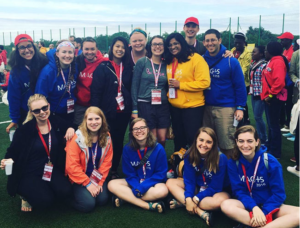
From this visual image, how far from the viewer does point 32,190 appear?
296 cm

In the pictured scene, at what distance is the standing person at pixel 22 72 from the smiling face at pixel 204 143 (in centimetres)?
210

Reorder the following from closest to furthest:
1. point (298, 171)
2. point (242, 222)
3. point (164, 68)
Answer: point (242, 222), point (164, 68), point (298, 171)

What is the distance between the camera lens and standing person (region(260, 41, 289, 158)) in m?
4.40

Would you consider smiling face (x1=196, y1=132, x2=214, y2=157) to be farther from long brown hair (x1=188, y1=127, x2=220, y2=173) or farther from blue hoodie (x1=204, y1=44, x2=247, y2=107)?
blue hoodie (x1=204, y1=44, x2=247, y2=107)

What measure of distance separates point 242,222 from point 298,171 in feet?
6.04

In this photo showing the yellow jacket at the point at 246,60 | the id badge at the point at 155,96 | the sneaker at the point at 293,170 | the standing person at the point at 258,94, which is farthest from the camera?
the yellow jacket at the point at 246,60

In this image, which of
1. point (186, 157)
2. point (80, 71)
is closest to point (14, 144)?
point (80, 71)

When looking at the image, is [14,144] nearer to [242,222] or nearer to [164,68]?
[164,68]

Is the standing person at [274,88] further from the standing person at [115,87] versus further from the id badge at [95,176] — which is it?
the id badge at [95,176]

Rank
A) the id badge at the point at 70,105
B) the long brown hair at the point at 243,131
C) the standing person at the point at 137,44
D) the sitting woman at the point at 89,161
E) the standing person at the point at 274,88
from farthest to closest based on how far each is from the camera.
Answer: the standing person at the point at 274,88, the standing person at the point at 137,44, the id badge at the point at 70,105, the sitting woman at the point at 89,161, the long brown hair at the point at 243,131

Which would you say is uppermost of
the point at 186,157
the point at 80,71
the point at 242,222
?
the point at 80,71

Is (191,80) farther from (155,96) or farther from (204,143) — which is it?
(204,143)

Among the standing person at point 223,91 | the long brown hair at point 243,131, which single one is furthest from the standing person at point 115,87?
the long brown hair at point 243,131

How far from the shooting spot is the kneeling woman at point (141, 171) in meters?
3.13
